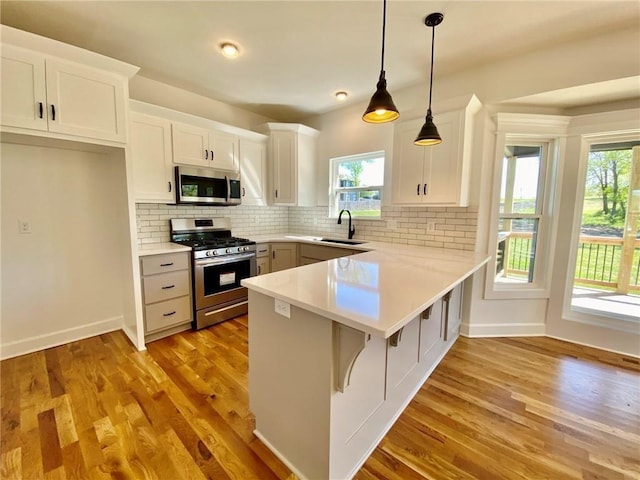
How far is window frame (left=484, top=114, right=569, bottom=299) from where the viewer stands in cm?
263

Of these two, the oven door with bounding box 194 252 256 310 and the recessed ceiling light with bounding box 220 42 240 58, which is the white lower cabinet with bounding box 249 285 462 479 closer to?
the oven door with bounding box 194 252 256 310

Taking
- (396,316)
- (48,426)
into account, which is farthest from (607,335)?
(48,426)

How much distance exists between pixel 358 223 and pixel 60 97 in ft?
10.2

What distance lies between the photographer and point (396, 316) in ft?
3.38

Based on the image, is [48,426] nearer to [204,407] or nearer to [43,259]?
[204,407]

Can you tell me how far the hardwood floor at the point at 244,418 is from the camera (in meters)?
1.42

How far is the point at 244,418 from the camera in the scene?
173cm

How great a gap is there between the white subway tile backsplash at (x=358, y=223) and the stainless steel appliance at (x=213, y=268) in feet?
0.52

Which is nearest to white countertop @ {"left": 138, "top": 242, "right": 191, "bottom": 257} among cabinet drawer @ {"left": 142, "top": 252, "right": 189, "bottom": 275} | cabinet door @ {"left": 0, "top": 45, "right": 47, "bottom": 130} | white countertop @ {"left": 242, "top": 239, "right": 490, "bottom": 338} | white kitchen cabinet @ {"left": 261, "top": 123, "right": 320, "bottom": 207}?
cabinet drawer @ {"left": 142, "top": 252, "right": 189, "bottom": 275}

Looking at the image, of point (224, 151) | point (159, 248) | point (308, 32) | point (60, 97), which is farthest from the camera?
point (224, 151)

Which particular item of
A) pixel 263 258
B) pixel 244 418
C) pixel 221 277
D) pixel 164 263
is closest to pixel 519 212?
pixel 263 258

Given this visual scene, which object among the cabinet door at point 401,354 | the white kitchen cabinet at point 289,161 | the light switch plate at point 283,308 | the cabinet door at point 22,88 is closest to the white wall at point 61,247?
the cabinet door at point 22,88

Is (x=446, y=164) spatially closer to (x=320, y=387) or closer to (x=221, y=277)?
(x=320, y=387)

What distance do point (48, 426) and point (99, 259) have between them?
162cm
